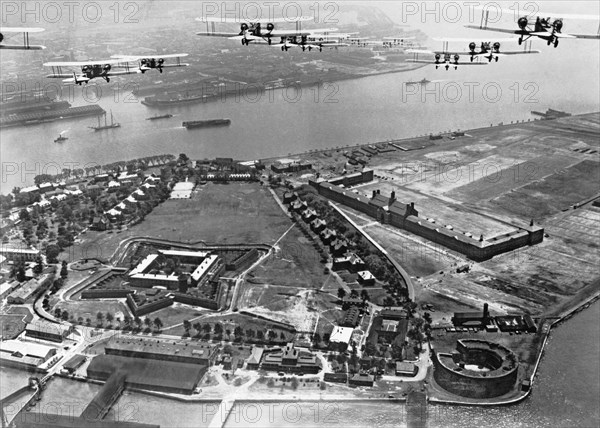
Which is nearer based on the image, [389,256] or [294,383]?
[294,383]

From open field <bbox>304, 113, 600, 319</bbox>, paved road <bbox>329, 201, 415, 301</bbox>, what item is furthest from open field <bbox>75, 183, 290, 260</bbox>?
open field <bbox>304, 113, 600, 319</bbox>

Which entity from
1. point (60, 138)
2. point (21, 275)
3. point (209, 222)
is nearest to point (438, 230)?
point (209, 222)

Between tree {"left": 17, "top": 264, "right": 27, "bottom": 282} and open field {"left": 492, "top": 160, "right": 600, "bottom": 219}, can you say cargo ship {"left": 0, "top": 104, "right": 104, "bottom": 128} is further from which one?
open field {"left": 492, "top": 160, "right": 600, "bottom": 219}

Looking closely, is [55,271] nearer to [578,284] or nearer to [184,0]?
[578,284]

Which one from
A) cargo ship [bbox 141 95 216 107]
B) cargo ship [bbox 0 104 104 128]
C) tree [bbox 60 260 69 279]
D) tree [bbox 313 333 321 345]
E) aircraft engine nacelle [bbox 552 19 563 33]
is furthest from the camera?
cargo ship [bbox 141 95 216 107]

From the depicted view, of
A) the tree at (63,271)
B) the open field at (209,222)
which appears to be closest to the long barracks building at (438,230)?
the open field at (209,222)

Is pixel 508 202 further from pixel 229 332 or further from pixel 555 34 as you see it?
pixel 229 332
